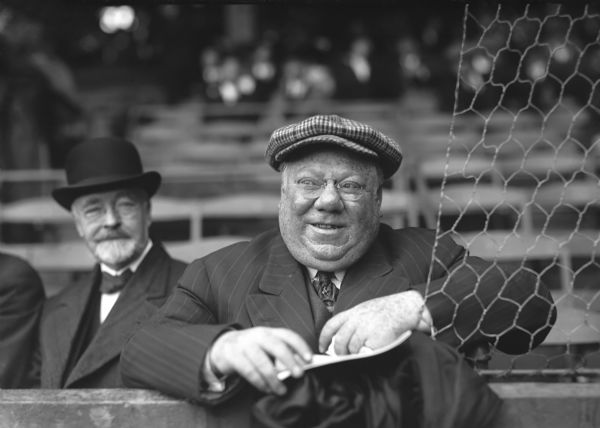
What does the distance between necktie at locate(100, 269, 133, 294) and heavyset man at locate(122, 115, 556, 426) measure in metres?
0.76

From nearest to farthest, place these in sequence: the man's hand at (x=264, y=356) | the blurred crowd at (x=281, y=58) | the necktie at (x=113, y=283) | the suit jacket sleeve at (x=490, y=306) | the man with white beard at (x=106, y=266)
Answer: the man's hand at (x=264, y=356), the suit jacket sleeve at (x=490, y=306), the man with white beard at (x=106, y=266), the necktie at (x=113, y=283), the blurred crowd at (x=281, y=58)

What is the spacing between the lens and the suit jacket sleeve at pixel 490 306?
4.95 ft

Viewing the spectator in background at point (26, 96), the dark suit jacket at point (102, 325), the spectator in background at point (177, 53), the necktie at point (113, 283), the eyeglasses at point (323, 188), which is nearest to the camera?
the eyeglasses at point (323, 188)

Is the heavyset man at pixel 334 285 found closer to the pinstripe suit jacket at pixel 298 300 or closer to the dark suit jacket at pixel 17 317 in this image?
the pinstripe suit jacket at pixel 298 300

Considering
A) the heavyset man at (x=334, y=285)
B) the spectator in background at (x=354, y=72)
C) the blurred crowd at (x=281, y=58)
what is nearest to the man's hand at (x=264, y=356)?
the heavyset man at (x=334, y=285)

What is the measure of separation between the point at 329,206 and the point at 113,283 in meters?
1.12

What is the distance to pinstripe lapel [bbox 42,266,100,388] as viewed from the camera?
220 centimetres

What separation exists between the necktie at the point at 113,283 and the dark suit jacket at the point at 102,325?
35 mm

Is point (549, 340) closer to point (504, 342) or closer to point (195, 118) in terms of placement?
point (504, 342)

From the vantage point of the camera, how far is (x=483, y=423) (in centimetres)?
130

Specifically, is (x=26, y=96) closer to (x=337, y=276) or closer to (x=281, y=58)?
(x=337, y=276)

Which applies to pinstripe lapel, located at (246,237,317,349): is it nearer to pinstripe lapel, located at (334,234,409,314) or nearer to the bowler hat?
pinstripe lapel, located at (334,234,409,314)

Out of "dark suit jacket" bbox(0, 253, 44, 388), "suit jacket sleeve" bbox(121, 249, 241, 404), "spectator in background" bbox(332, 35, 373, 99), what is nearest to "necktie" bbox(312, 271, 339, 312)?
"suit jacket sleeve" bbox(121, 249, 241, 404)

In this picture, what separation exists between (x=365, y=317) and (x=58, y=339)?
1282 millimetres
